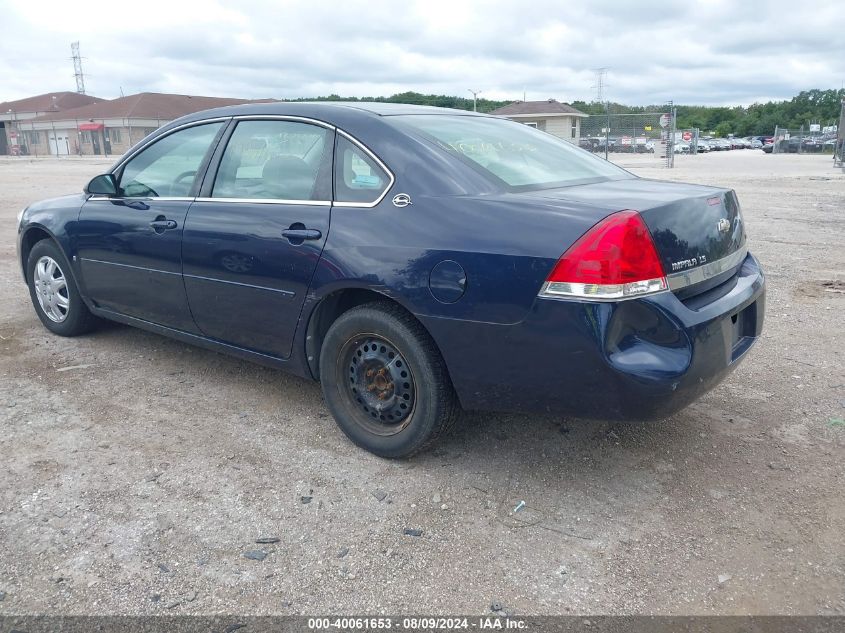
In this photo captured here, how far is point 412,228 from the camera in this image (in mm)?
3031

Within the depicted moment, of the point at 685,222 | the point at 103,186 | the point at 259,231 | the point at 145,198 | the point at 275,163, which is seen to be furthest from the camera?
the point at 103,186

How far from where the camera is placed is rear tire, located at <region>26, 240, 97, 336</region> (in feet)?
16.4

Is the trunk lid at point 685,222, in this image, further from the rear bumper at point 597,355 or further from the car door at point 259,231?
the car door at point 259,231

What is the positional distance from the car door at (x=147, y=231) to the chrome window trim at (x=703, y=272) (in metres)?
2.63

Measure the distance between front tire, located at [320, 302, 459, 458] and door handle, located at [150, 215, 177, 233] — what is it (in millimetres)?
1275

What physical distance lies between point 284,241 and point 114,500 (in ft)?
4.54

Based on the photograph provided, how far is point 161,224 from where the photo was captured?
4066 mm

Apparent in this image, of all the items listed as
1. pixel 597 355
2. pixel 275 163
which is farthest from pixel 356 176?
pixel 597 355

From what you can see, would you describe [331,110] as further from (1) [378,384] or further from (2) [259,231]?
(1) [378,384]

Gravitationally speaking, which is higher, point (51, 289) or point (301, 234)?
point (301, 234)

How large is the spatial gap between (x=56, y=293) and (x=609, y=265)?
4.20 m

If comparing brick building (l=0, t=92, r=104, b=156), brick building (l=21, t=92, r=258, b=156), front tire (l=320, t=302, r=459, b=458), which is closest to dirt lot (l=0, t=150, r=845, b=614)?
front tire (l=320, t=302, r=459, b=458)

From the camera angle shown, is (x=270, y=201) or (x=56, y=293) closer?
(x=270, y=201)

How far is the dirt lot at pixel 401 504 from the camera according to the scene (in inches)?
97.3
